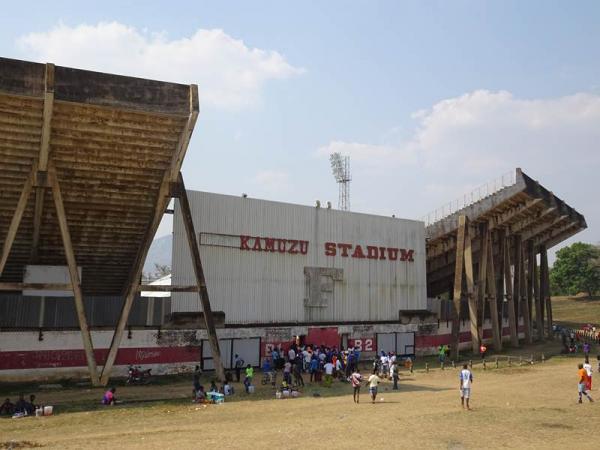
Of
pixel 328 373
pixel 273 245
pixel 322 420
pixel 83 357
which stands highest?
pixel 273 245

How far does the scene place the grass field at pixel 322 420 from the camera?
16.9 metres

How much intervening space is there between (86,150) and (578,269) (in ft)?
324

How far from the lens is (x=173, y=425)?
760 inches

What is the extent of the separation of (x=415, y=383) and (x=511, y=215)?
20.2 m

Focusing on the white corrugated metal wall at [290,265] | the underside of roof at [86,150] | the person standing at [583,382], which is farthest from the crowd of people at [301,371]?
the underside of roof at [86,150]

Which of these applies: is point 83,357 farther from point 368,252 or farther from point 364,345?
point 368,252

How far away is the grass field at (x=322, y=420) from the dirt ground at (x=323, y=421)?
1.4 inches

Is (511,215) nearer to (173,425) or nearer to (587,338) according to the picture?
(587,338)

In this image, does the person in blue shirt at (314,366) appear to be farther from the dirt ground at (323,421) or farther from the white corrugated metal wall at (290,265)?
the white corrugated metal wall at (290,265)

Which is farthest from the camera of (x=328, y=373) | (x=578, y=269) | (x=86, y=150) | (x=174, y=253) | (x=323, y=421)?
(x=578, y=269)

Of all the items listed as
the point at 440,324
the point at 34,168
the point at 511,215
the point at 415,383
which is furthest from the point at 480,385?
the point at 34,168

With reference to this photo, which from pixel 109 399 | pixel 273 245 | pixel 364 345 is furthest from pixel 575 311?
pixel 109 399

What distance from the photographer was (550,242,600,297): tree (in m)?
100

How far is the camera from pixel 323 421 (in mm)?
19938
